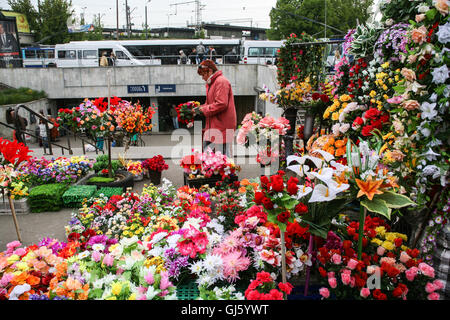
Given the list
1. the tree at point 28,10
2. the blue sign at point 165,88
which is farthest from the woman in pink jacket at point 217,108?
the tree at point 28,10

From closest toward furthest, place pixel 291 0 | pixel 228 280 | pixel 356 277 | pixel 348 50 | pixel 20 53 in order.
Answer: pixel 356 277 < pixel 228 280 < pixel 348 50 < pixel 20 53 < pixel 291 0

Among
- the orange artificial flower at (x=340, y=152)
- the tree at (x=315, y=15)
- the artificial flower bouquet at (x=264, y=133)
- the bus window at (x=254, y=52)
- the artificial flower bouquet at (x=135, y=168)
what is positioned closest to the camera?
the orange artificial flower at (x=340, y=152)

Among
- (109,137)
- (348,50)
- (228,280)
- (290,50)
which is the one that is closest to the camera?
(228,280)

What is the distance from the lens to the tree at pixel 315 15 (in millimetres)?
30892

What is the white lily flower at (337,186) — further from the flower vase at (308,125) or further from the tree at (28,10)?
the tree at (28,10)

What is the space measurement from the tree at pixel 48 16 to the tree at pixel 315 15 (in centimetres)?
1946

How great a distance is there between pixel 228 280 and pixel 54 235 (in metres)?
3.03

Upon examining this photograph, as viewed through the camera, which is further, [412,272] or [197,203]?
[197,203]

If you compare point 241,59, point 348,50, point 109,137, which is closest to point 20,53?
point 241,59

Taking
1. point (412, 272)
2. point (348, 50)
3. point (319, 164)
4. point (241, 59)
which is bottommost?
point (412, 272)

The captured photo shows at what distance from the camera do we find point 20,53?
72.3ft

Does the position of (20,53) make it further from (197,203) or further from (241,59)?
(197,203)

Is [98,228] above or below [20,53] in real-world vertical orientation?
below

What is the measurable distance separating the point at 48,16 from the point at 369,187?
3398 cm
